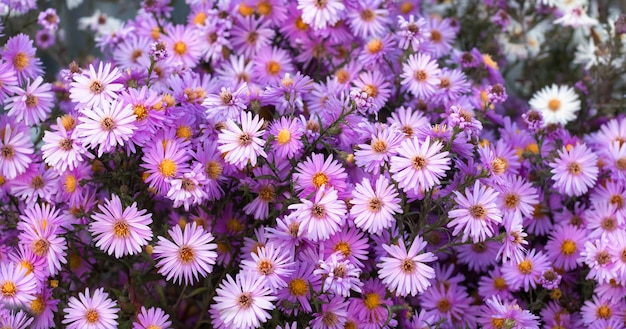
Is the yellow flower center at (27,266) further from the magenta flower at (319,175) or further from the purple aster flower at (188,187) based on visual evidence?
the magenta flower at (319,175)

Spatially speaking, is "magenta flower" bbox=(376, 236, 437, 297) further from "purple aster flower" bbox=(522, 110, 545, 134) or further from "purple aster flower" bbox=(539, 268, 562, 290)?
"purple aster flower" bbox=(522, 110, 545, 134)

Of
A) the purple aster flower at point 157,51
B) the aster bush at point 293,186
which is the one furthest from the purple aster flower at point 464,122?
the purple aster flower at point 157,51

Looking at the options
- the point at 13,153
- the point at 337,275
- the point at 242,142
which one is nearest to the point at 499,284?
the point at 337,275

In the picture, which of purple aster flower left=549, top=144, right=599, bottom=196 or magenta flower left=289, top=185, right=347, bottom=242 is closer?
magenta flower left=289, top=185, right=347, bottom=242

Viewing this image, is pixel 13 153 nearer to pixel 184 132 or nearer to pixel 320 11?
pixel 184 132

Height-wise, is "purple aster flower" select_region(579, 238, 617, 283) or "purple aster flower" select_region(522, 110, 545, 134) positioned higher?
"purple aster flower" select_region(522, 110, 545, 134)

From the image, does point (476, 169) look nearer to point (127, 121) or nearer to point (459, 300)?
point (459, 300)

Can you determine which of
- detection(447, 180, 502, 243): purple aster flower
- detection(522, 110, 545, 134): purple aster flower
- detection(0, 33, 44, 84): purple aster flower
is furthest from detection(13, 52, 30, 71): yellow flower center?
detection(522, 110, 545, 134): purple aster flower
